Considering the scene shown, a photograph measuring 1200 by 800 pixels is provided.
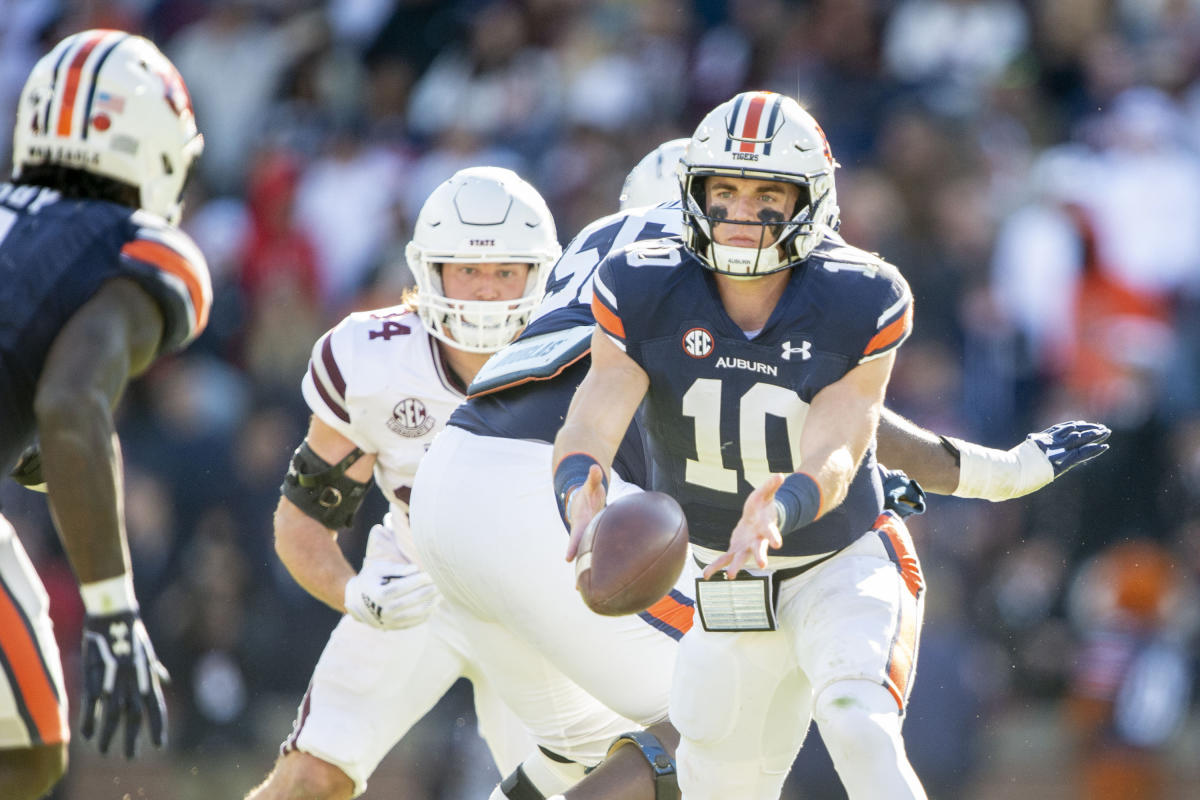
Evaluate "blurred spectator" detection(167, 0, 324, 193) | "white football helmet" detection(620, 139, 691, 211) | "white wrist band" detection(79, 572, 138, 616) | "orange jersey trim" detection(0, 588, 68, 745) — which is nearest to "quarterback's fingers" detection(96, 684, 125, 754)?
"white wrist band" detection(79, 572, 138, 616)

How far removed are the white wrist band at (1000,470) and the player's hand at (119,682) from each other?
7.36 ft

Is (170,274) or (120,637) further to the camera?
(170,274)

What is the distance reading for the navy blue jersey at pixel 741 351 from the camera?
4.21 m

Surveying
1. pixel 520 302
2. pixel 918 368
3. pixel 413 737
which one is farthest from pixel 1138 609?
pixel 520 302

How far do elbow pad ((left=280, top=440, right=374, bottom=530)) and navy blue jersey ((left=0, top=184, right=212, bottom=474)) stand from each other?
1314 millimetres

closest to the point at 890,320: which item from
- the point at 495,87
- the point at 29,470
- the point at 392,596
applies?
the point at 392,596

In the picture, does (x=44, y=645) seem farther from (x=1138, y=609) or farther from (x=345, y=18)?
(x=345, y=18)

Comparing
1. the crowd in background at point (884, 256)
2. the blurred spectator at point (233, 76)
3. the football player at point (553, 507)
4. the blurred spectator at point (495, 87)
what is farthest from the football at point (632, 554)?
the blurred spectator at point (233, 76)

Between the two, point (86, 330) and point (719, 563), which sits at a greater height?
point (86, 330)

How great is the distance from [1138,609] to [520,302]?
3939 millimetres

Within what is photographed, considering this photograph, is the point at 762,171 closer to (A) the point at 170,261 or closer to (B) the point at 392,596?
(A) the point at 170,261

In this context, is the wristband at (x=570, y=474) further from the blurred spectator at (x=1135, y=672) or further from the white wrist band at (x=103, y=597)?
the blurred spectator at (x=1135, y=672)

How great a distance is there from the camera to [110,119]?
14.8 feet

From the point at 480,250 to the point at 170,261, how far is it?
138 centimetres
